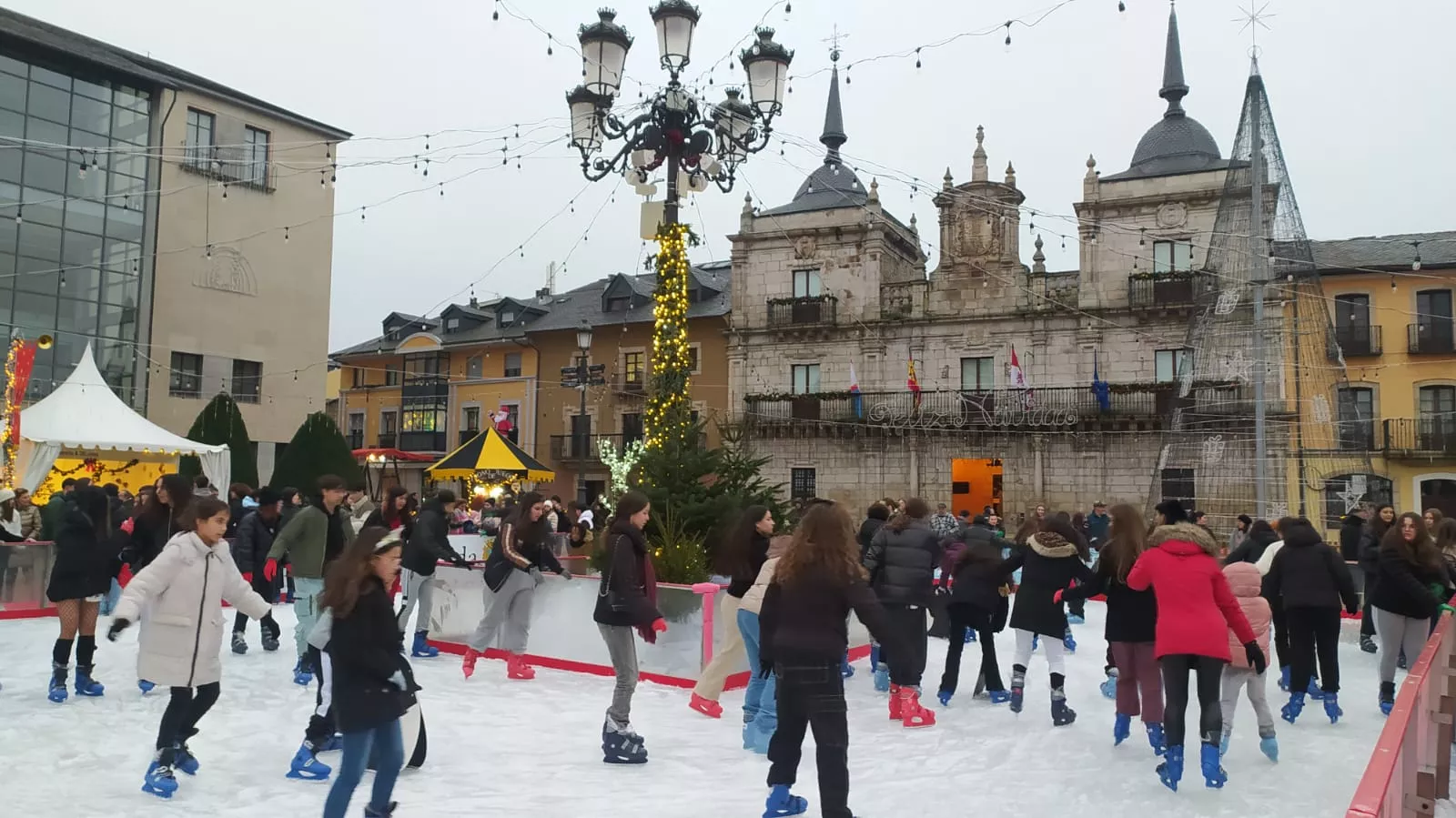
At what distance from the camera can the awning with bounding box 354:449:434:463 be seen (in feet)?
114

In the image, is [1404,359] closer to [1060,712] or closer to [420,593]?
[1060,712]

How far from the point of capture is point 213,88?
94.9 ft

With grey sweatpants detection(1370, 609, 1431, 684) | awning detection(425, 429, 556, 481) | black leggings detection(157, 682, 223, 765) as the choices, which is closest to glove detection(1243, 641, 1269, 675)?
grey sweatpants detection(1370, 609, 1431, 684)

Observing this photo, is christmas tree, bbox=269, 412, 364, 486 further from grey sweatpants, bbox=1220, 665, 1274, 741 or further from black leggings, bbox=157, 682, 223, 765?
grey sweatpants, bbox=1220, 665, 1274, 741

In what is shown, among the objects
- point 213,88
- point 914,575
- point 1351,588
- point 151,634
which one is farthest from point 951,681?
point 213,88

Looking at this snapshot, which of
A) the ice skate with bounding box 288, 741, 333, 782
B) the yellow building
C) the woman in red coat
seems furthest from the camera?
the yellow building

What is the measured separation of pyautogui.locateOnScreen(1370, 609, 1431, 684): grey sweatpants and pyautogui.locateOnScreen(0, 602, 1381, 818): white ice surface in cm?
52

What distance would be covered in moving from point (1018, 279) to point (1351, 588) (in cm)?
2398

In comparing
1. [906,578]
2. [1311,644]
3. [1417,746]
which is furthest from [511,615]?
[1417,746]

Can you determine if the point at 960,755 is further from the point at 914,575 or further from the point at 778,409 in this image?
the point at 778,409

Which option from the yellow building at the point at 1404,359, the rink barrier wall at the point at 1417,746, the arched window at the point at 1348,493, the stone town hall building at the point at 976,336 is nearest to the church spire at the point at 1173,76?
the stone town hall building at the point at 976,336

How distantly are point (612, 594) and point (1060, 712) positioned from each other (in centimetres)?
365

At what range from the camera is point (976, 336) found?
101ft

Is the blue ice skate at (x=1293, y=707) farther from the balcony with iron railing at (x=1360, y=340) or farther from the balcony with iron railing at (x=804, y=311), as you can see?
the balcony with iron railing at (x=804, y=311)
